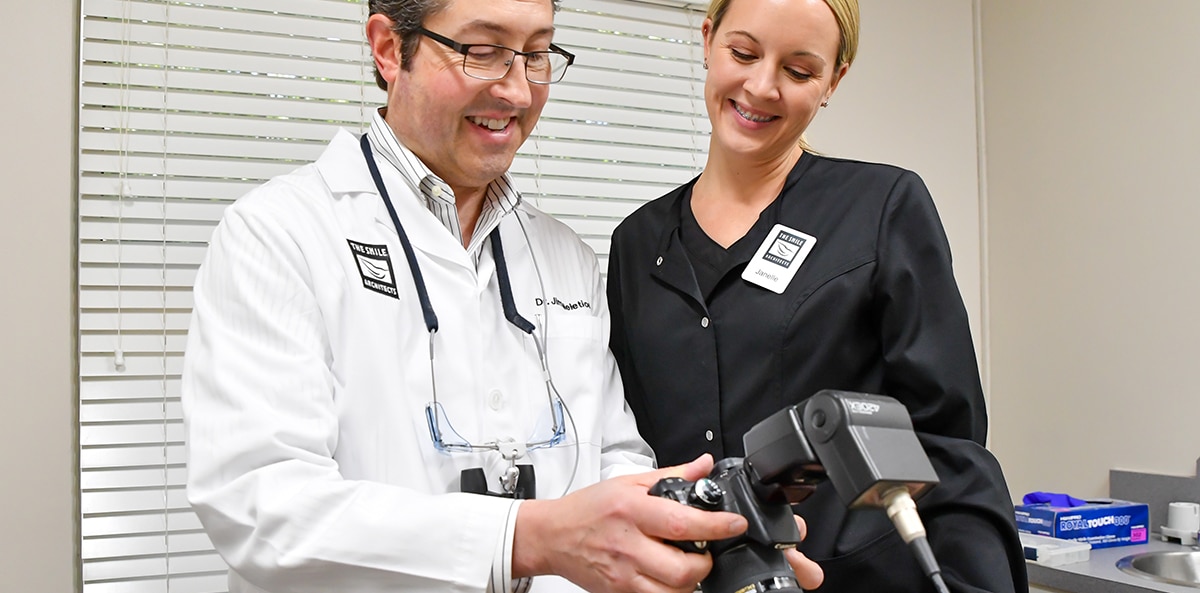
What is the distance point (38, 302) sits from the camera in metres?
2.08

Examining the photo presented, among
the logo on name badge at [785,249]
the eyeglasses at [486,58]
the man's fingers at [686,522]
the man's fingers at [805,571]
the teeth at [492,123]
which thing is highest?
the eyeglasses at [486,58]

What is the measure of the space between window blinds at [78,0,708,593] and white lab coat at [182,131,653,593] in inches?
34.8

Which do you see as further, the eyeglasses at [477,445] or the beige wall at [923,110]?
the beige wall at [923,110]

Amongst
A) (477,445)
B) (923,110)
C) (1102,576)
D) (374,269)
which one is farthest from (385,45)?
(923,110)

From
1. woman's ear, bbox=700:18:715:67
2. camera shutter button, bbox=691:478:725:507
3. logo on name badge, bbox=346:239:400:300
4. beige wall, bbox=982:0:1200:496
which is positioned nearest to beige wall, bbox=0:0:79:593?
logo on name badge, bbox=346:239:400:300

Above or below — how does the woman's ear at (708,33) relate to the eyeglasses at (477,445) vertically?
above

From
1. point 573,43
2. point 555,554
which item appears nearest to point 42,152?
point 573,43

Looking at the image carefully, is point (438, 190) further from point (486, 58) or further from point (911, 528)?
point (911, 528)

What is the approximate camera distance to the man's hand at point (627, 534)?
975 millimetres

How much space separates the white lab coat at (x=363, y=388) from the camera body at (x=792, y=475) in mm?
291

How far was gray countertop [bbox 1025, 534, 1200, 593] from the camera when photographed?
2.21 metres

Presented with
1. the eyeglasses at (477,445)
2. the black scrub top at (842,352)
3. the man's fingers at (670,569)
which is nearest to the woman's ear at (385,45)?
the eyeglasses at (477,445)

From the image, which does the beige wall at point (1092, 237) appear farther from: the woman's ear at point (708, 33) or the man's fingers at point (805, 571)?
the man's fingers at point (805, 571)

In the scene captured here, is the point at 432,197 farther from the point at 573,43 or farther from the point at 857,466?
the point at 573,43
